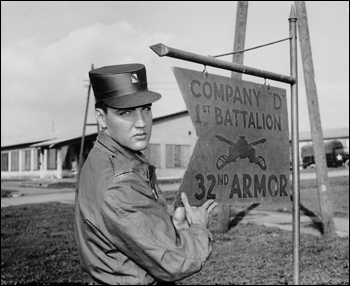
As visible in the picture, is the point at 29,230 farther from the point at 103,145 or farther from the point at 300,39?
the point at 103,145

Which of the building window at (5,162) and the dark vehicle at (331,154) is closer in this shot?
the dark vehicle at (331,154)

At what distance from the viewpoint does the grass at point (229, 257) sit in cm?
566

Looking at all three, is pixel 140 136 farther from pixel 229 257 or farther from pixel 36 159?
pixel 36 159

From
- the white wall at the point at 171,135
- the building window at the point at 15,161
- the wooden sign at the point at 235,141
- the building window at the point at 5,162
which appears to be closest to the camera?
the wooden sign at the point at 235,141

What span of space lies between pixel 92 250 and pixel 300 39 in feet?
23.7

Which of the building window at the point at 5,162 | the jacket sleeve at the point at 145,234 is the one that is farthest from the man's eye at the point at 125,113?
the building window at the point at 5,162

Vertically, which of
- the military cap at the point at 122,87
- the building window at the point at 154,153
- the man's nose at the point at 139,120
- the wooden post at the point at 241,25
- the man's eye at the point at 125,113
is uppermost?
the wooden post at the point at 241,25

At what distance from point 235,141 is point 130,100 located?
938mm

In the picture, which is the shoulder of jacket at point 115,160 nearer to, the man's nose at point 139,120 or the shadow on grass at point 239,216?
the man's nose at point 139,120

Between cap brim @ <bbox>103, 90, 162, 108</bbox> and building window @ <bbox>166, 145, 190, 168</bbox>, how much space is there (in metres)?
26.1

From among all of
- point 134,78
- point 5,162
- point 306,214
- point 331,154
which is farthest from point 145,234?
point 5,162

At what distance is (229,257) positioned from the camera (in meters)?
6.78

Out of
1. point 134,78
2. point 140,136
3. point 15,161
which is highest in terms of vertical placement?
point 134,78

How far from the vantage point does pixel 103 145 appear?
1874 millimetres
